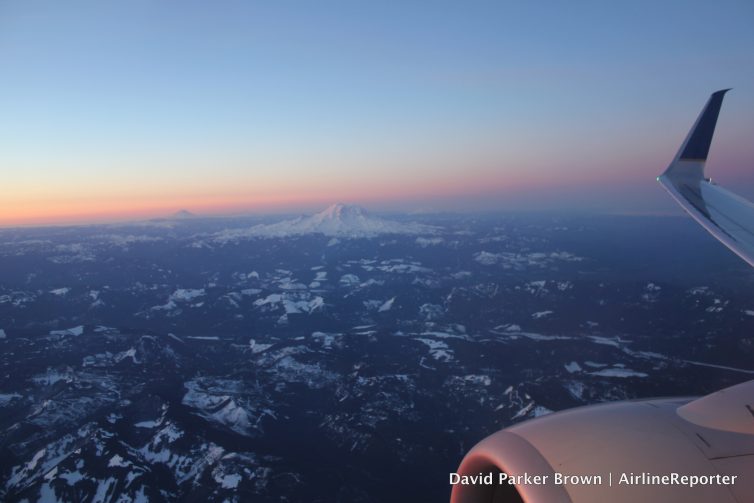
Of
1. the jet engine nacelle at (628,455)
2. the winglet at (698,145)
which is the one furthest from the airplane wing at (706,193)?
the jet engine nacelle at (628,455)

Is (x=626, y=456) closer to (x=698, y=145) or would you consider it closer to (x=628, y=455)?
(x=628, y=455)

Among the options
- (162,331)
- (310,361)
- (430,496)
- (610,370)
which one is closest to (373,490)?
(430,496)

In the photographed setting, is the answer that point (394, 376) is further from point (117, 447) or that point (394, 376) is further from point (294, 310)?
point (294, 310)

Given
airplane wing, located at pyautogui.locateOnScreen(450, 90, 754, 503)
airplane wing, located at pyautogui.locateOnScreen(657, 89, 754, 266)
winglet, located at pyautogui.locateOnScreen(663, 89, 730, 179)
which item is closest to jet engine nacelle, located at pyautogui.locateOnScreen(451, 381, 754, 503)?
airplane wing, located at pyautogui.locateOnScreen(450, 90, 754, 503)

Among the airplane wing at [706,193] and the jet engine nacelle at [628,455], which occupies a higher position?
the airplane wing at [706,193]

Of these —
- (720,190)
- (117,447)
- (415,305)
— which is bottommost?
(415,305)

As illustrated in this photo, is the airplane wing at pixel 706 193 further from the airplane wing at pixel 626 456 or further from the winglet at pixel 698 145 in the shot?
the airplane wing at pixel 626 456

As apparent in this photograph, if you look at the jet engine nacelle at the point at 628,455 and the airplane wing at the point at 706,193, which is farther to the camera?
the airplane wing at the point at 706,193
